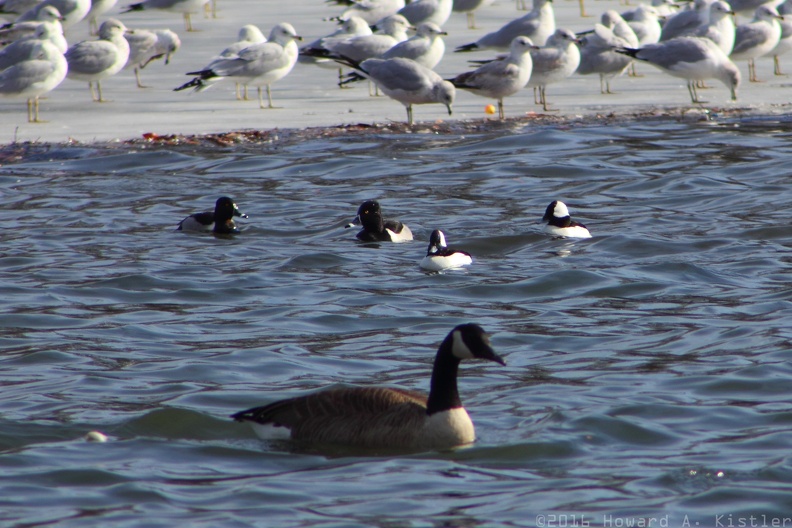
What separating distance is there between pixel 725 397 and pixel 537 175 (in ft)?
27.8

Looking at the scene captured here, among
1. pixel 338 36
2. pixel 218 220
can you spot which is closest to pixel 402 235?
pixel 218 220

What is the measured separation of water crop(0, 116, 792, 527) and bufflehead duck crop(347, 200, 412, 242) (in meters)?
0.26

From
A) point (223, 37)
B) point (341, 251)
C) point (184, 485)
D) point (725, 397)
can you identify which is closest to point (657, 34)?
point (223, 37)

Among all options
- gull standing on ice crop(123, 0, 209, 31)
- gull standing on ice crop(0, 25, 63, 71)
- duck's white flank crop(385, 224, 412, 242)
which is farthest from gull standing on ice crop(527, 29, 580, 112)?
gull standing on ice crop(123, 0, 209, 31)

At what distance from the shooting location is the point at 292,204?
1491 centimetres

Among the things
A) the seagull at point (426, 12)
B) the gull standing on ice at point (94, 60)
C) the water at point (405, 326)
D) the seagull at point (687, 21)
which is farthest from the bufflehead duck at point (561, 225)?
the seagull at point (426, 12)

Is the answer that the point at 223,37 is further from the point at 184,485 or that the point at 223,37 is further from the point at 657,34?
the point at 184,485

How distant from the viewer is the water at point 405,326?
6414 millimetres

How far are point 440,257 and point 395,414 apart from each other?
4.53m

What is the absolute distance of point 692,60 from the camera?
20.0 m

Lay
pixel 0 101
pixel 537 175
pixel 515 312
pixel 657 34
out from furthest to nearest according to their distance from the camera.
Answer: pixel 657 34 < pixel 0 101 < pixel 537 175 < pixel 515 312

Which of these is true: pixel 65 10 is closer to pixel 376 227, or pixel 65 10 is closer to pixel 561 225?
pixel 376 227

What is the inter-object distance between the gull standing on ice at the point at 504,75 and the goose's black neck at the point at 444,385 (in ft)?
40.7

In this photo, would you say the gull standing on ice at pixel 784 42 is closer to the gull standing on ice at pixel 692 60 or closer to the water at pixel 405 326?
the gull standing on ice at pixel 692 60
